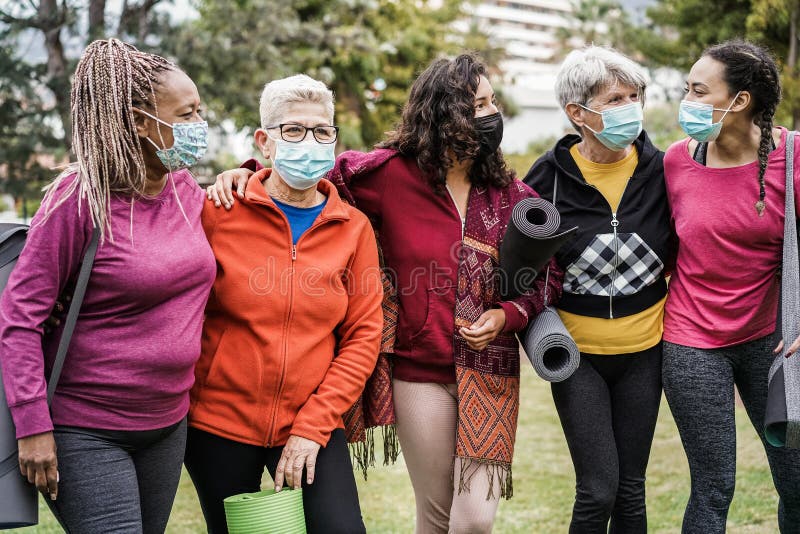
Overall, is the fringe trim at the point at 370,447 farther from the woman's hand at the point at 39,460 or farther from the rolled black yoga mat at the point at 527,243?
the woman's hand at the point at 39,460

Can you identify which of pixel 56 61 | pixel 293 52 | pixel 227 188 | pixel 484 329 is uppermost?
pixel 293 52

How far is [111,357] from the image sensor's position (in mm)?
2648

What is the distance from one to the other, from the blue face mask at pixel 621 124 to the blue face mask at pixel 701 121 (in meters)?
0.19

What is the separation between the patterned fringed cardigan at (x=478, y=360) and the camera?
3.35 m

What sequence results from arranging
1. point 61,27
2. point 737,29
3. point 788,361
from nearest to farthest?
point 788,361, point 61,27, point 737,29

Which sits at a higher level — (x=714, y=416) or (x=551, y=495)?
(x=714, y=416)

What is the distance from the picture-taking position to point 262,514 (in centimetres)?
282

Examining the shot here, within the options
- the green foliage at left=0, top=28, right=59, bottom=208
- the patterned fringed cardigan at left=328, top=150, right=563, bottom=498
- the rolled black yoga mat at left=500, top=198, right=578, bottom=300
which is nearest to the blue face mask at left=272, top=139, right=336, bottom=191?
the patterned fringed cardigan at left=328, top=150, right=563, bottom=498

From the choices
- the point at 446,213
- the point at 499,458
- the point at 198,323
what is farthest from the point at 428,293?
the point at 198,323

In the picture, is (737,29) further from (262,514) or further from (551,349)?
(262,514)

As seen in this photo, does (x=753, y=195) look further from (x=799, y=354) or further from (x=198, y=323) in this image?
(x=198, y=323)

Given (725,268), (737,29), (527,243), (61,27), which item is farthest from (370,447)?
(737,29)

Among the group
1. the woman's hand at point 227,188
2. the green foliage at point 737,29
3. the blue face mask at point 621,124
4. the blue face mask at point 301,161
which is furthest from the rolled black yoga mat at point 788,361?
the green foliage at point 737,29

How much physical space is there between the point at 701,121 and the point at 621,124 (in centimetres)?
33
